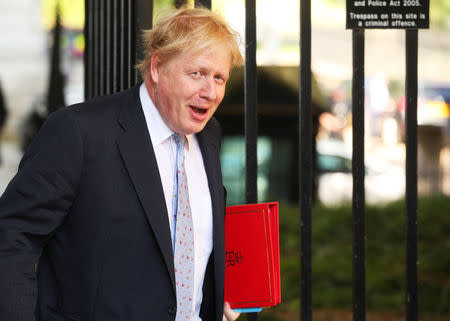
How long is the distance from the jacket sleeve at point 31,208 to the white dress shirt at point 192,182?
0.26 meters

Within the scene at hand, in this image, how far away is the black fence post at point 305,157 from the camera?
261 cm

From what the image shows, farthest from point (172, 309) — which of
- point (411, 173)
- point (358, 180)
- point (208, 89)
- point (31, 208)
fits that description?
point (411, 173)

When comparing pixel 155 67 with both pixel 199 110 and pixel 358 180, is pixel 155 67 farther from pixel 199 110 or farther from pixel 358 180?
pixel 358 180

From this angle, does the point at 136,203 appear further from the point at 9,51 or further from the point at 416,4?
the point at 9,51

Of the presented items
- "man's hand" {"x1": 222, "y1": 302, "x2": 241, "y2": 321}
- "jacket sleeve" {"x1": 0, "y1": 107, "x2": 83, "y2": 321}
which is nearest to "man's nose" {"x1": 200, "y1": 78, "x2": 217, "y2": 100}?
"jacket sleeve" {"x1": 0, "y1": 107, "x2": 83, "y2": 321}

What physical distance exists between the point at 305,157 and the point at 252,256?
0.56m

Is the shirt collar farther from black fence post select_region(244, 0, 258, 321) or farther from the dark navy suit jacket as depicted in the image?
black fence post select_region(244, 0, 258, 321)

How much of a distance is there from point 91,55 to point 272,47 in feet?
64.3

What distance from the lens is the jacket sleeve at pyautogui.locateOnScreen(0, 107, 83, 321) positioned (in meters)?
1.77

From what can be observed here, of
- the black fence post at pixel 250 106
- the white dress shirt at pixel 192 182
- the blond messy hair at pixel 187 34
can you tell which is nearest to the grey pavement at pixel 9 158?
the black fence post at pixel 250 106

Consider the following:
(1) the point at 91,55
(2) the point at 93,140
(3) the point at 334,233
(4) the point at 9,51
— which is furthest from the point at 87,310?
(4) the point at 9,51

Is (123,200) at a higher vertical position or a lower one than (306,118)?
lower

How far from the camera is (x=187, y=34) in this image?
1911 millimetres

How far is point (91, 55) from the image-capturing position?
310cm
